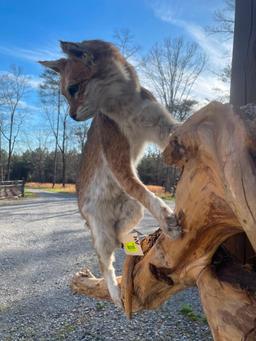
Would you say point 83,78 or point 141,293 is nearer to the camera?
point 141,293

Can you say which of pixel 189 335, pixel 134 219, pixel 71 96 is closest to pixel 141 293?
pixel 134 219

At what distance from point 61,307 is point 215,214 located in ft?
17.3

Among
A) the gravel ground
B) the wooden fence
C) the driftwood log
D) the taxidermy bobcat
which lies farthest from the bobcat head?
the wooden fence

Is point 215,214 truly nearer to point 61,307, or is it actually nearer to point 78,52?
point 78,52

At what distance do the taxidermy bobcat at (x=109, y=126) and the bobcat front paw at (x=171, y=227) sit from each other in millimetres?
558

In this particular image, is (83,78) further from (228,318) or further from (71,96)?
(228,318)

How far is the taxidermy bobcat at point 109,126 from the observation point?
2389 millimetres

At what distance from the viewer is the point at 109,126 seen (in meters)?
2.52

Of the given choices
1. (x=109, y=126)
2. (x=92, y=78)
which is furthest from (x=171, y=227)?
(x=92, y=78)

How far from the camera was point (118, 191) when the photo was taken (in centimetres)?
261

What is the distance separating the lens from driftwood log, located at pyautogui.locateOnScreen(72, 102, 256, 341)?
1.12 meters

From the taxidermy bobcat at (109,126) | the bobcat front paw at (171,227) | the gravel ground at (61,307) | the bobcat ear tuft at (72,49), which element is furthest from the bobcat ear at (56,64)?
the gravel ground at (61,307)

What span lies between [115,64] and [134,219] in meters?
1.19

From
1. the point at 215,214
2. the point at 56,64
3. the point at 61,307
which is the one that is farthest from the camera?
the point at 61,307
